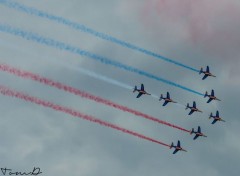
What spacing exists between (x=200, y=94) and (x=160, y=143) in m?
19.2

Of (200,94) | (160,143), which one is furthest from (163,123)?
(200,94)

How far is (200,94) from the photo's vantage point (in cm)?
19975

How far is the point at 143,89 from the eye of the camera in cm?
19075

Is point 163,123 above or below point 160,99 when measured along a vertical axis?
below

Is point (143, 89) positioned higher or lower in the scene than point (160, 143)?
higher

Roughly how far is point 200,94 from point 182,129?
33.3ft

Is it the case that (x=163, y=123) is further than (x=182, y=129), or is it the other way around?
(x=182, y=129)

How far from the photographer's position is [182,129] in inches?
7800

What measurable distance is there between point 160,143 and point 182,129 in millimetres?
11221

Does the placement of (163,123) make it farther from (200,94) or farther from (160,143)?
(200,94)

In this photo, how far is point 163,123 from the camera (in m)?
182

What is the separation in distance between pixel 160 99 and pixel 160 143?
14935 millimetres

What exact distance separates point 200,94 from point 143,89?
685 inches

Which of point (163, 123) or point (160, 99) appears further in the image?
point (160, 99)
